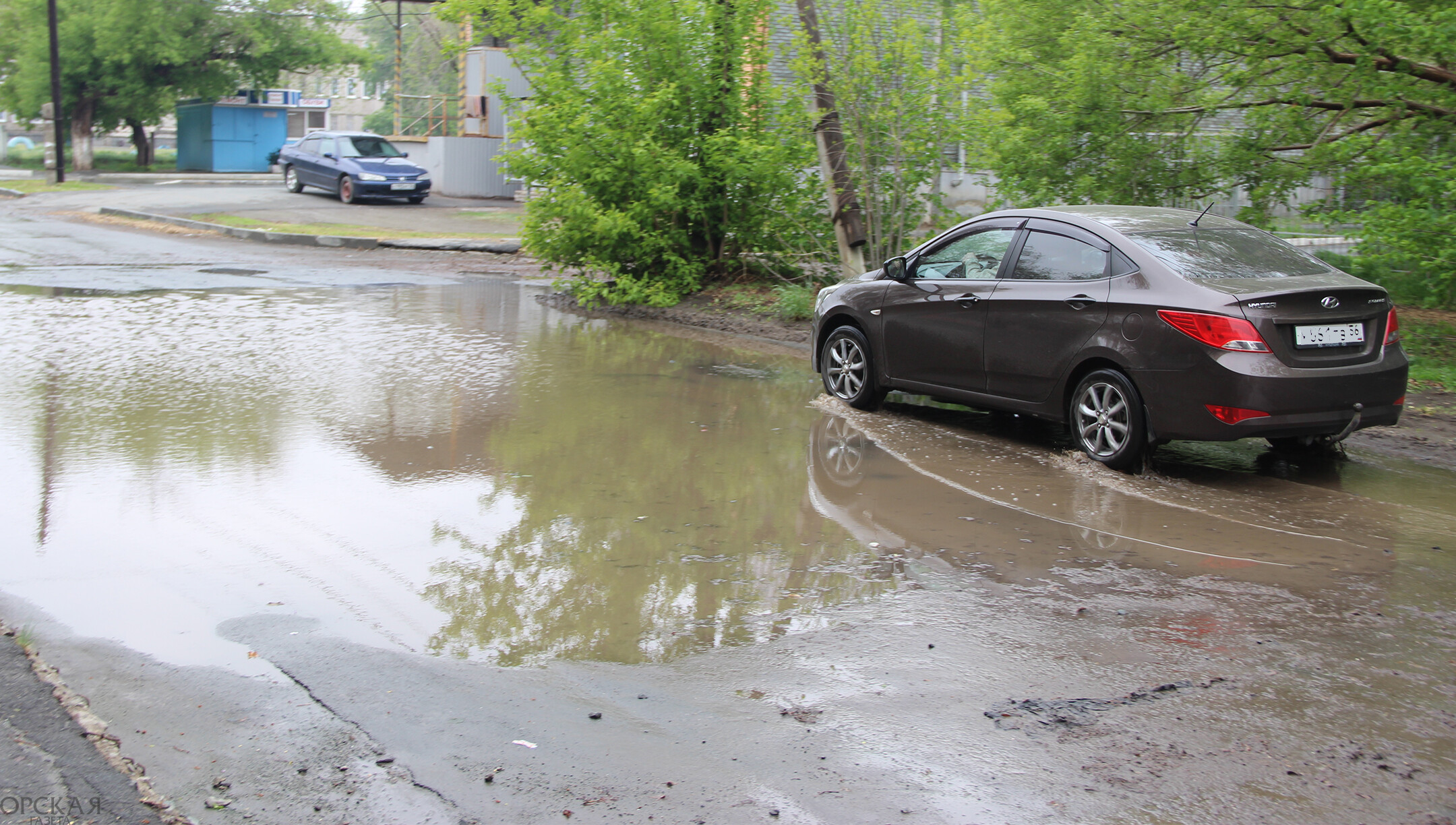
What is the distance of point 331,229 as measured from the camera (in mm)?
23109

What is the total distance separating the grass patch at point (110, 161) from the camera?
50.4 m

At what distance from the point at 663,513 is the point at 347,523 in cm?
165

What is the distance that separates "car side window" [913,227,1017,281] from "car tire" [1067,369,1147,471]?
1.18 metres

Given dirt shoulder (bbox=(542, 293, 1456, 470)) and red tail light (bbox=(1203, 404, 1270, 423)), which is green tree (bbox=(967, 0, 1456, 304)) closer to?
dirt shoulder (bbox=(542, 293, 1456, 470))

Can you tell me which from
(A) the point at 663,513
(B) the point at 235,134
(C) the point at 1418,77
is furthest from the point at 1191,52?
(B) the point at 235,134

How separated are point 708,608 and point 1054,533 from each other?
82.8 inches

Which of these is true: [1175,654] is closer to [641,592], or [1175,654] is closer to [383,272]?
[641,592]

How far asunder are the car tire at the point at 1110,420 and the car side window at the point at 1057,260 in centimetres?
68

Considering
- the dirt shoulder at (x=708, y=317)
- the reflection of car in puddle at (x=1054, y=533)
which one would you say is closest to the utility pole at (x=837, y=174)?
the dirt shoulder at (x=708, y=317)

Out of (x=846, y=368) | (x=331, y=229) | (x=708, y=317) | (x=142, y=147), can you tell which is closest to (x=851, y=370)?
(x=846, y=368)

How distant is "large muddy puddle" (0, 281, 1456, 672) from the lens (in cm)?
503

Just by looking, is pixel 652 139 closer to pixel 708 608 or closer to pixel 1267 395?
pixel 1267 395

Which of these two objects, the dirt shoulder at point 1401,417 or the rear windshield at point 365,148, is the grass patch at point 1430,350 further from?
the rear windshield at point 365,148

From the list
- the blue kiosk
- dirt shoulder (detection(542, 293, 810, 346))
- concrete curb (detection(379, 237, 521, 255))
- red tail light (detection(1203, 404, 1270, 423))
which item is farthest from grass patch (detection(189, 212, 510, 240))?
the blue kiosk
